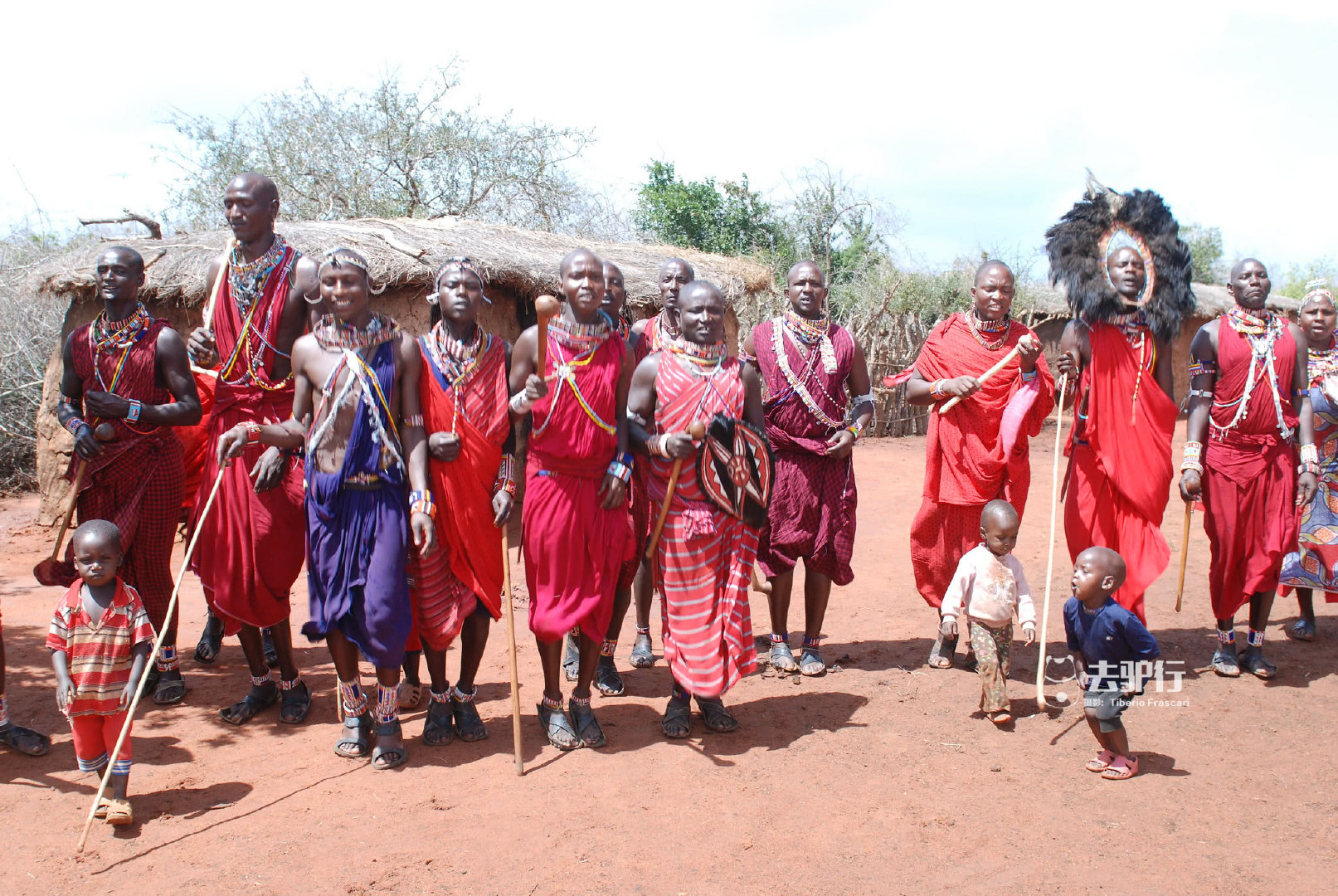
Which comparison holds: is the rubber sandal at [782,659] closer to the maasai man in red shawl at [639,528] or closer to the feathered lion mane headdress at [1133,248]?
the maasai man in red shawl at [639,528]

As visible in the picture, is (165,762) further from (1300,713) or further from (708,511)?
(1300,713)

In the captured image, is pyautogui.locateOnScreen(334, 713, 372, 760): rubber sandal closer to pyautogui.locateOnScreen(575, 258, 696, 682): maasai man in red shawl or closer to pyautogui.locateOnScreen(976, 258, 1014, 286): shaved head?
pyautogui.locateOnScreen(575, 258, 696, 682): maasai man in red shawl

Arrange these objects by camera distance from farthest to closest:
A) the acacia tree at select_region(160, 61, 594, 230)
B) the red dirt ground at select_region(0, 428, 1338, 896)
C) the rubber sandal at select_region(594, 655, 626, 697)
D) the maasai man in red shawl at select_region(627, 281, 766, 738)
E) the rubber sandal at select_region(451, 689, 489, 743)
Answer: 1. the acacia tree at select_region(160, 61, 594, 230)
2. the rubber sandal at select_region(594, 655, 626, 697)
3. the rubber sandal at select_region(451, 689, 489, 743)
4. the maasai man in red shawl at select_region(627, 281, 766, 738)
5. the red dirt ground at select_region(0, 428, 1338, 896)

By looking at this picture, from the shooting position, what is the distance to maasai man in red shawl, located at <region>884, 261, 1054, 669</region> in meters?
5.05

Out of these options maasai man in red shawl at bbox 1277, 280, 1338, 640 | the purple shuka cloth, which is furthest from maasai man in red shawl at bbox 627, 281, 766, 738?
maasai man in red shawl at bbox 1277, 280, 1338, 640

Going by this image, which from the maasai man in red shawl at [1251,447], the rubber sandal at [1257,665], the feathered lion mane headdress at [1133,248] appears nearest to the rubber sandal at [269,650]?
the feathered lion mane headdress at [1133,248]

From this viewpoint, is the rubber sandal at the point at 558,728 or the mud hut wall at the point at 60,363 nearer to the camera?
the rubber sandal at the point at 558,728

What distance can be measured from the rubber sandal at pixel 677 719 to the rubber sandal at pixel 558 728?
397mm

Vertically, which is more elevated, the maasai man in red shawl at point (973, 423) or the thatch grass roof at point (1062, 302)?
the thatch grass roof at point (1062, 302)

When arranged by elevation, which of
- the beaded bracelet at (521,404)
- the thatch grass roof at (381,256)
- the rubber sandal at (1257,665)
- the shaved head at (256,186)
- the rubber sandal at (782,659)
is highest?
the thatch grass roof at (381,256)

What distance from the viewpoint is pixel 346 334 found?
12.7ft

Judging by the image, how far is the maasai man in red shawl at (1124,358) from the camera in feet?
16.2

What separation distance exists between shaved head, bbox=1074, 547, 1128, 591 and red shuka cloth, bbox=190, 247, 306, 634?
323 centimetres

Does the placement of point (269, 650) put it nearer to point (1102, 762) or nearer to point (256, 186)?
point (256, 186)
